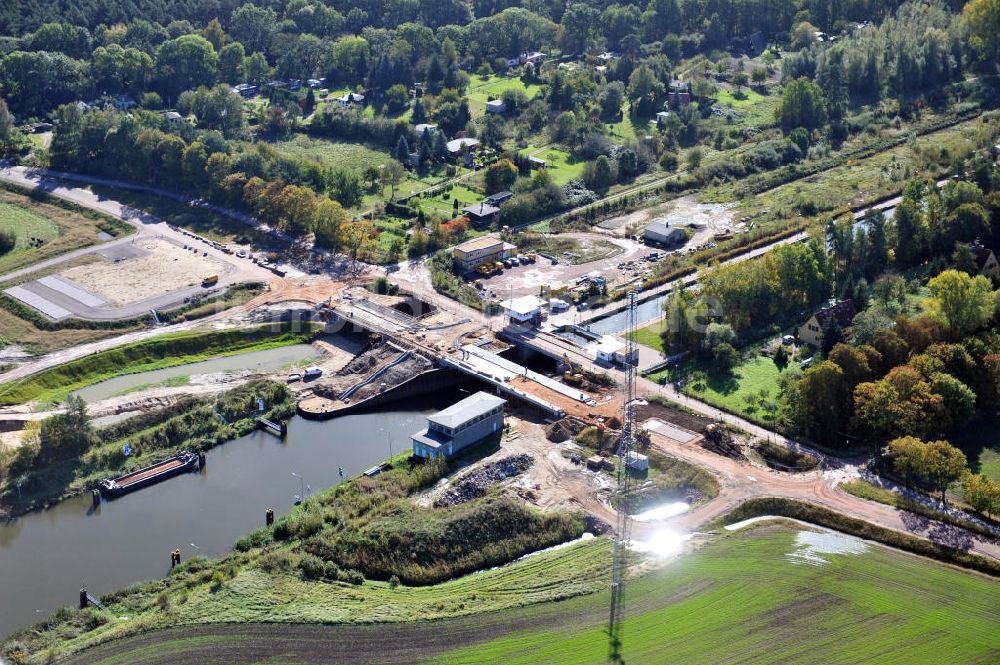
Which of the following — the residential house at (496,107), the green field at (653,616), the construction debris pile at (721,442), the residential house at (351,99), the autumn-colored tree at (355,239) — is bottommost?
the green field at (653,616)

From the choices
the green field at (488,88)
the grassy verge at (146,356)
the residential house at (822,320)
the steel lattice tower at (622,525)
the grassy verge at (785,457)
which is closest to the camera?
the steel lattice tower at (622,525)

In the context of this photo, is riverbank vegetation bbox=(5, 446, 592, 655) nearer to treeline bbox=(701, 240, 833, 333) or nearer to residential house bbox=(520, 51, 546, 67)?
treeline bbox=(701, 240, 833, 333)

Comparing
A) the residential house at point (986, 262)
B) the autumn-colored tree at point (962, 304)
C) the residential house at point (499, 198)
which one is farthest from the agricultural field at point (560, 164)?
the autumn-colored tree at point (962, 304)

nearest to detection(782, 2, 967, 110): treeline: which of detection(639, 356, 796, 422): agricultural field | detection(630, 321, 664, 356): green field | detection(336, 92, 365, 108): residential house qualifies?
detection(336, 92, 365, 108): residential house

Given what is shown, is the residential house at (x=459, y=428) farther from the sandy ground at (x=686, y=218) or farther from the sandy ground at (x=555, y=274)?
the sandy ground at (x=686, y=218)

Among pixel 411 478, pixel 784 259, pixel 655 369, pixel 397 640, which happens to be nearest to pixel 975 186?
pixel 784 259

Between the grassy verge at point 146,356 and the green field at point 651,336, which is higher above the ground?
the green field at point 651,336

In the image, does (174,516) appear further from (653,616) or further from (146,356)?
(653,616)
